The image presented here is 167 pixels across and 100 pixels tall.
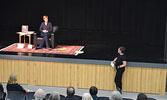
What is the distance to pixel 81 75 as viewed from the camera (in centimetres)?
915

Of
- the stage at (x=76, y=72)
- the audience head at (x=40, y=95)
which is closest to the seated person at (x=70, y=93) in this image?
the audience head at (x=40, y=95)

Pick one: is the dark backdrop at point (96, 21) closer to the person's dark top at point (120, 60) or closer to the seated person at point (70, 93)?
the person's dark top at point (120, 60)

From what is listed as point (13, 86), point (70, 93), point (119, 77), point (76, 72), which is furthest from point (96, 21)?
point (70, 93)

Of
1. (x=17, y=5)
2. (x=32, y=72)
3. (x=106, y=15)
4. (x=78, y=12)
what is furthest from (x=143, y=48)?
→ (x=17, y=5)

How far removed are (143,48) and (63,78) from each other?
10.6 feet

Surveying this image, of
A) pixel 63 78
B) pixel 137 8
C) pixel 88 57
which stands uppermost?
pixel 137 8

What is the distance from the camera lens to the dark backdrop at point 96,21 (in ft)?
38.0

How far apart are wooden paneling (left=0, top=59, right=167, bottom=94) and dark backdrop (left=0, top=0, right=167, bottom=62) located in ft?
5.96

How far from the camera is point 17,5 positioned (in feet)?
41.5

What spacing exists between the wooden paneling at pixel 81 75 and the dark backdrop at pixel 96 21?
1816 millimetres

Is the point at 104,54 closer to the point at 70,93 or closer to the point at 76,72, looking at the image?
the point at 76,72

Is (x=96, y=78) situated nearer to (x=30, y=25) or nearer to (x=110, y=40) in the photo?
(x=110, y=40)

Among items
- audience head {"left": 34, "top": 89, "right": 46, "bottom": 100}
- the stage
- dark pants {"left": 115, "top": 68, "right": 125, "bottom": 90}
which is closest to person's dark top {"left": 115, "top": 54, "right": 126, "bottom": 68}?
dark pants {"left": 115, "top": 68, "right": 125, "bottom": 90}

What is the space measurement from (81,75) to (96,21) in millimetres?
3812
